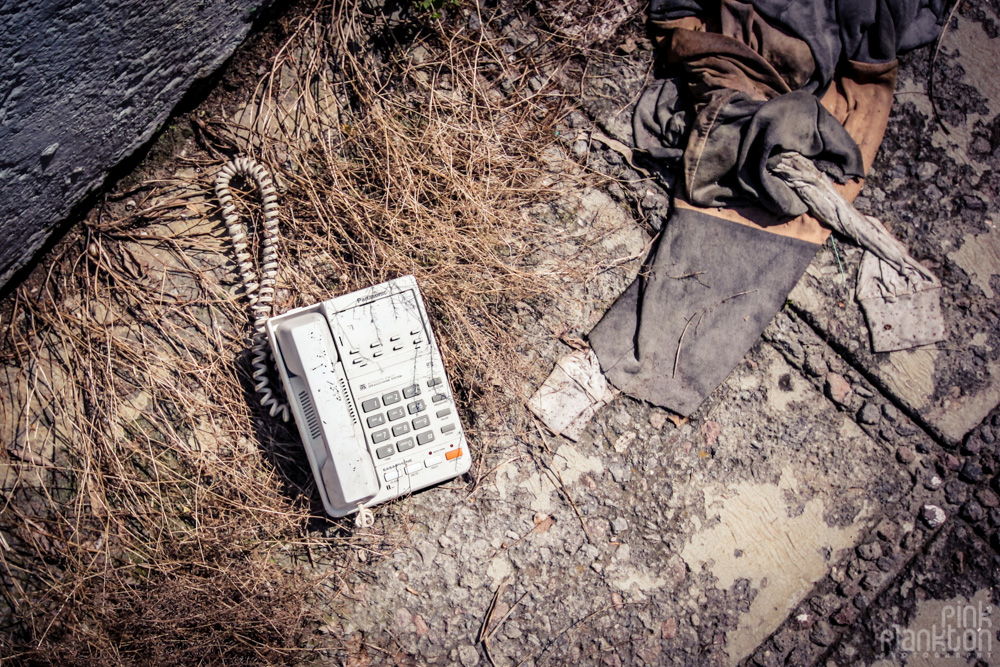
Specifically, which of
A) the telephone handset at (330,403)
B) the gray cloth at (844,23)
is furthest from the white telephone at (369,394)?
the gray cloth at (844,23)

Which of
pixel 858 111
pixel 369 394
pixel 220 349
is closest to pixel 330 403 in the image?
pixel 369 394

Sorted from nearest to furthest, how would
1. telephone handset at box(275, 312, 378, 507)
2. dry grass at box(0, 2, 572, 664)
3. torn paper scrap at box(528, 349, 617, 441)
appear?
telephone handset at box(275, 312, 378, 507), dry grass at box(0, 2, 572, 664), torn paper scrap at box(528, 349, 617, 441)

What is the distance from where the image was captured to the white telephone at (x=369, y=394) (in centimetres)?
173

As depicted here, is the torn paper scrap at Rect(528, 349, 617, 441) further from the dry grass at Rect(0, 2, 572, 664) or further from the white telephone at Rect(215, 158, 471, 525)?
the white telephone at Rect(215, 158, 471, 525)

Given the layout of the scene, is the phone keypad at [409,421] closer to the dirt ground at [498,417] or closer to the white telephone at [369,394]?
the white telephone at [369,394]

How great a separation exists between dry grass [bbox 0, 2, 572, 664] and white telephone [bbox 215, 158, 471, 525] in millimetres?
233

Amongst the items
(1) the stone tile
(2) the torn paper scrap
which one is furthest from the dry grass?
(1) the stone tile

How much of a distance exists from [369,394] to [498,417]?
19.1 inches

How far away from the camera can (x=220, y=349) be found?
204 centimetres

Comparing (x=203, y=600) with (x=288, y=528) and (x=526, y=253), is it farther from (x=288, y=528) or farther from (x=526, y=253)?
(x=526, y=253)

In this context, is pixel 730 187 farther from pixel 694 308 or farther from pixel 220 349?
pixel 220 349

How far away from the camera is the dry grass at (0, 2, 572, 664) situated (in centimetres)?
195

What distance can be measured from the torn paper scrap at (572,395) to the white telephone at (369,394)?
375mm

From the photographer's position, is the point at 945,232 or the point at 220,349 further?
the point at 945,232
